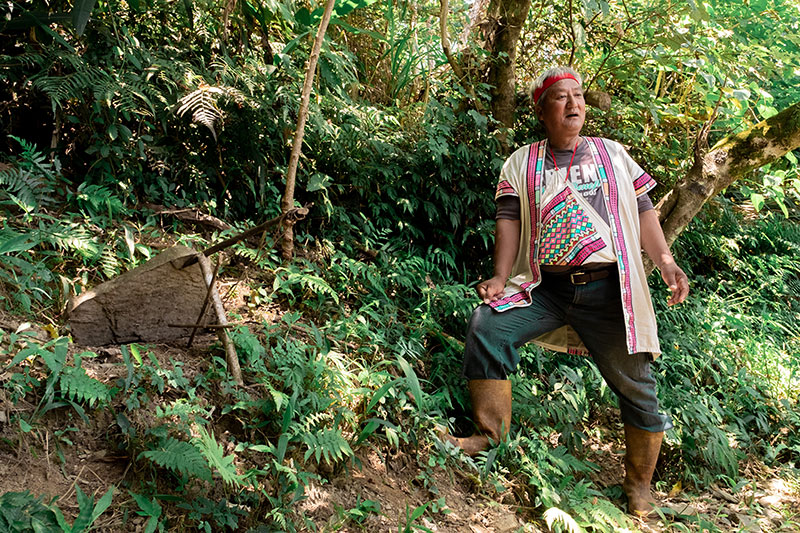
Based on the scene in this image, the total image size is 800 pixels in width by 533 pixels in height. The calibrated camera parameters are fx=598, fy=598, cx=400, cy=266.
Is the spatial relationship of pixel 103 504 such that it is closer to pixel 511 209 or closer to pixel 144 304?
pixel 144 304

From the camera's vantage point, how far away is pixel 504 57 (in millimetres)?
4824

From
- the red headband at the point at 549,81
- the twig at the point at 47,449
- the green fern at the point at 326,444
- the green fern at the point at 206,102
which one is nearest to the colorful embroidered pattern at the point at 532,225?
the red headband at the point at 549,81

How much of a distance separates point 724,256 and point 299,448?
540 cm

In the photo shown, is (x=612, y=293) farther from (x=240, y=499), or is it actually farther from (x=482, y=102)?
(x=482, y=102)

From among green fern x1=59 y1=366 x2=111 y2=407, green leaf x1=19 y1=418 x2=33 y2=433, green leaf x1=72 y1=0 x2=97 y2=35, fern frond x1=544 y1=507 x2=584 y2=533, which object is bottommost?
fern frond x1=544 y1=507 x2=584 y2=533

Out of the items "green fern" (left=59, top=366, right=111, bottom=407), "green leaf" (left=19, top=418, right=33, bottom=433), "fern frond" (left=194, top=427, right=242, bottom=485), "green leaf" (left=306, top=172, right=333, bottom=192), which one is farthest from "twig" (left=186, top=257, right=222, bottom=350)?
"green leaf" (left=306, top=172, right=333, bottom=192)

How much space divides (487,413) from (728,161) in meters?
2.39

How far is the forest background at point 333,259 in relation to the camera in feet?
7.39

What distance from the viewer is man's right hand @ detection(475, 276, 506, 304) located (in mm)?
3072

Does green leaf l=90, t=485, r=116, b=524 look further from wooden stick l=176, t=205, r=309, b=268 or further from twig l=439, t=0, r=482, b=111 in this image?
twig l=439, t=0, r=482, b=111

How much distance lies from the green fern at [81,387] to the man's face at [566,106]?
8.13 ft

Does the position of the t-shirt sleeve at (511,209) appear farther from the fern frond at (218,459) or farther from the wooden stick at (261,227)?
the fern frond at (218,459)

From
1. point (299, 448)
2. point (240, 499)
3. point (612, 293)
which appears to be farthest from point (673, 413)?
point (240, 499)

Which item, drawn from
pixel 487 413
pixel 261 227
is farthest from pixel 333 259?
pixel 261 227
